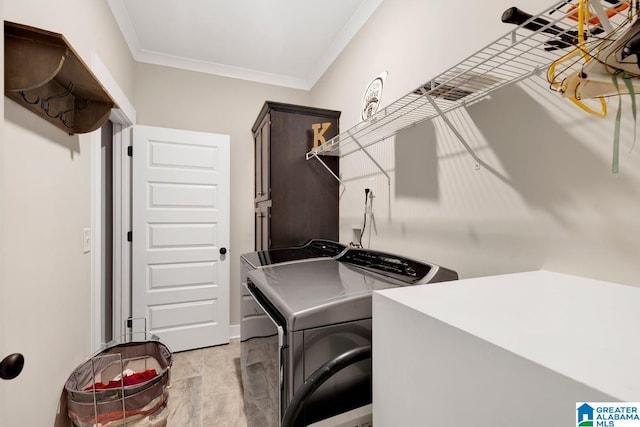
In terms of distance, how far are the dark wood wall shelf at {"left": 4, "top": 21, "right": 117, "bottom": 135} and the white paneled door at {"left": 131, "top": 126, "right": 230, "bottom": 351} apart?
4.44ft

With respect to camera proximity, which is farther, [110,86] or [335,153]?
[335,153]

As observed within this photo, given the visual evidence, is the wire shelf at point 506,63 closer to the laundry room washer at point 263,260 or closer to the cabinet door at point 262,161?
the laundry room washer at point 263,260

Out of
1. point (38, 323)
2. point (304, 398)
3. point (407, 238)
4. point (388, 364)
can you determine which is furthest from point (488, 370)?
point (38, 323)

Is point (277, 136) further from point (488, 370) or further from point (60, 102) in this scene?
point (488, 370)

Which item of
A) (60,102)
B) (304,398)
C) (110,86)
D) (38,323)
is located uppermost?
(110,86)

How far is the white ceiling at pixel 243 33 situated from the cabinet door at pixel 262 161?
0.71 metres

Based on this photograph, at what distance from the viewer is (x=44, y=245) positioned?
110 cm

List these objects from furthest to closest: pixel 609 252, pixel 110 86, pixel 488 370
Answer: pixel 110 86
pixel 609 252
pixel 488 370

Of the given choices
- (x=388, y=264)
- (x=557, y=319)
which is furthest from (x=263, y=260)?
(x=557, y=319)

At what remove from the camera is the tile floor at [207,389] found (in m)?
1.79

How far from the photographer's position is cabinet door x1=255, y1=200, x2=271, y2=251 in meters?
2.33

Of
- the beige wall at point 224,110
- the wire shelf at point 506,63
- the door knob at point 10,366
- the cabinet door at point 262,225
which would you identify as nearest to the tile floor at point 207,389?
the beige wall at point 224,110

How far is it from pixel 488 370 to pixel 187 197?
278 centimetres

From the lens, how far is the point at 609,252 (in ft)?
2.65
